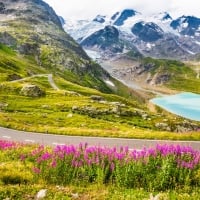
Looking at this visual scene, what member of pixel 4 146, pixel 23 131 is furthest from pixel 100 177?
pixel 23 131

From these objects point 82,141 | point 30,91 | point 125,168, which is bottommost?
point 82,141

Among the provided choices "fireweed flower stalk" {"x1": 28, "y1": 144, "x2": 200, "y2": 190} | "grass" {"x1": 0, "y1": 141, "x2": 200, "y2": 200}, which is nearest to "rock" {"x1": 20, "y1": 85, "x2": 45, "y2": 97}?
"grass" {"x1": 0, "y1": 141, "x2": 200, "y2": 200}

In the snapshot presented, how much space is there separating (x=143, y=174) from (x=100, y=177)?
175cm

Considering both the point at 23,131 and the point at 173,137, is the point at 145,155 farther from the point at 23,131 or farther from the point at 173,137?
the point at 23,131

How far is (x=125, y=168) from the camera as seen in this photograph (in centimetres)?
1659

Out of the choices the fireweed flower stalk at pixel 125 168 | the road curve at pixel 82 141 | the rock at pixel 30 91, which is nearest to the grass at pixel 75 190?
the fireweed flower stalk at pixel 125 168

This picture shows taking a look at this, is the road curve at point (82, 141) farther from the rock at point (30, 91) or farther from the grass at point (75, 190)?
the rock at point (30, 91)

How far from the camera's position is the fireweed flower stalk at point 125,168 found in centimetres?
1620

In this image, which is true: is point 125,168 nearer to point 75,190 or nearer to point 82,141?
point 75,190

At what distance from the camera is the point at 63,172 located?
16719 millimetres

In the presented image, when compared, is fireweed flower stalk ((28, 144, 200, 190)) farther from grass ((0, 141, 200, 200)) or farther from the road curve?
the road curve

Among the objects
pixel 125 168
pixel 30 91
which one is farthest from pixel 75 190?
pixel 30 91

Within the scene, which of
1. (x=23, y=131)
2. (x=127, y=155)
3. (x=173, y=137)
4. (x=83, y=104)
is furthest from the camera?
(x=83, y=104)

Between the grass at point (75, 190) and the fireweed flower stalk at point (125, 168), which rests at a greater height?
the fireweed flower stalk at point (125, 168)
